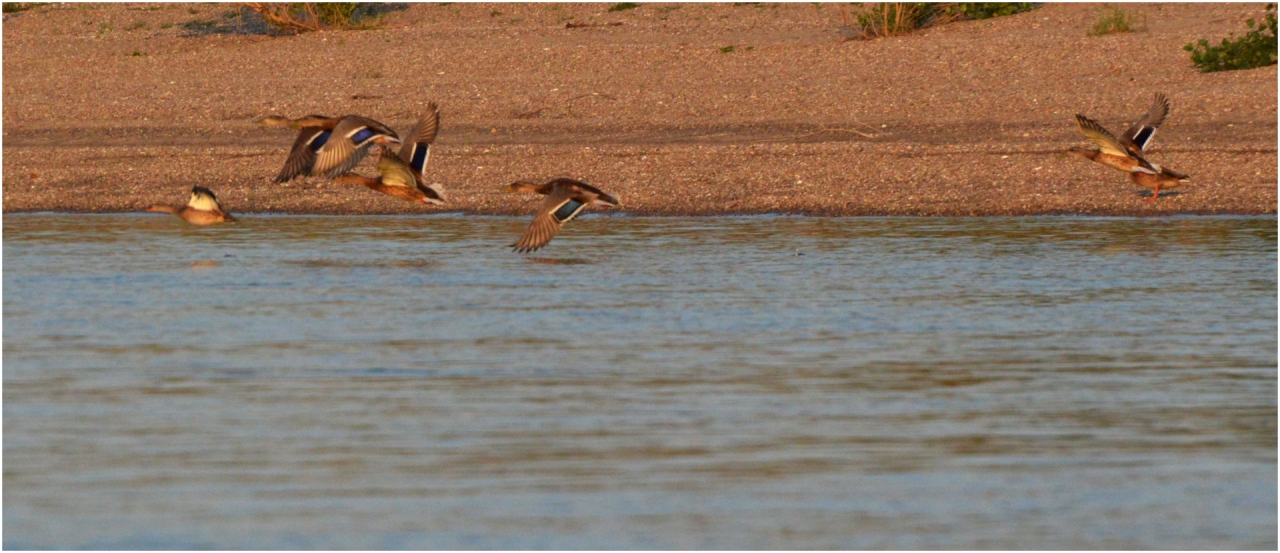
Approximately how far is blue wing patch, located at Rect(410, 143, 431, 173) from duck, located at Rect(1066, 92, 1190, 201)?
5.30m

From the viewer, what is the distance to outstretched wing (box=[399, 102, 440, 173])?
14656 millimetres

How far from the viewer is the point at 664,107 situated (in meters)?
22.4

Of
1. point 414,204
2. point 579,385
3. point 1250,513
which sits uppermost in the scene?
point 414,204

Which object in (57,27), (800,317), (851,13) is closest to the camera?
(800,317)

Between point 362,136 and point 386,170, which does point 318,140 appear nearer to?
point 362,136

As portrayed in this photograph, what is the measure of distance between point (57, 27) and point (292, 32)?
14.2 ft

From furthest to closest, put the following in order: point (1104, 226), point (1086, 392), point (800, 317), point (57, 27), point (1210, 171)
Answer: point (57, 27) < point (1210, 171) < point (1104, 226) < point (800, 317) < point (1086, 392)

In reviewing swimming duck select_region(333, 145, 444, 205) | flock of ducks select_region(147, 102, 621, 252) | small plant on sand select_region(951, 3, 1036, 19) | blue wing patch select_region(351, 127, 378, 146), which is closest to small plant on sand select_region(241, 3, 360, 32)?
small plant on sand select_region(951, 3, 1036, 19)

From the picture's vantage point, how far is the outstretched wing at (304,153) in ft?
46.4

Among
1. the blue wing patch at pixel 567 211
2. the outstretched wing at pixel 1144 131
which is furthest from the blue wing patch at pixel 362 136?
the outstretched wing at pixel 1144 131

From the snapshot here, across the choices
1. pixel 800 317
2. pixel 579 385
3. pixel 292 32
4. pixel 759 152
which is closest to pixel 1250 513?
pixel 579 385

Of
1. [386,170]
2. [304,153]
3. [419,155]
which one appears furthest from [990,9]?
[304,153]

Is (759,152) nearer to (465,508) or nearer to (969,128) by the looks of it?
(969,128)

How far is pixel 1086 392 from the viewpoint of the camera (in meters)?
9.39
